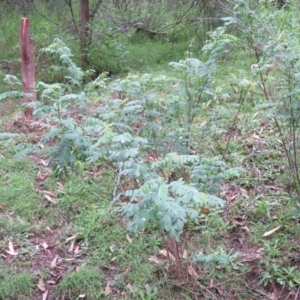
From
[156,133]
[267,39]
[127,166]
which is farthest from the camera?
[267,39]

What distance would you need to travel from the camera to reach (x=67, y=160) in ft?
7.75

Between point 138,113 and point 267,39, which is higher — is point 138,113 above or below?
below

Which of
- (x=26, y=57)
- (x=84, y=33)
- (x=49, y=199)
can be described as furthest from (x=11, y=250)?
(x=84, y=33)

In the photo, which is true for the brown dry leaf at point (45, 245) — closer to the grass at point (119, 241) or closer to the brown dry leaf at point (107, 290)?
the grass at point (119, 241)

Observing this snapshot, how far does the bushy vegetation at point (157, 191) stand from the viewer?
2439mm

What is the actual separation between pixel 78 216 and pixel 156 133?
1038 millimetres

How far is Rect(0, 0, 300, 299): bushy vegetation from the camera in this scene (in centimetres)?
244

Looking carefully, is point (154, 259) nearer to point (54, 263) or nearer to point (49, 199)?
point (54, 263)

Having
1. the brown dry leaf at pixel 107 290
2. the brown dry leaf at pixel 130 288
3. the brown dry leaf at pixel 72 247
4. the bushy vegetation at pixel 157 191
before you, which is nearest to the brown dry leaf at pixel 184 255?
the bushy vegetation at pixel 157 191

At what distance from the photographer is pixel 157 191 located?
74.4 inches

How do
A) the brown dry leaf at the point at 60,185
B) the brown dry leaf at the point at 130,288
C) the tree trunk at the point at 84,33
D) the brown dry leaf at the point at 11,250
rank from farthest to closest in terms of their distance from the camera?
the tree trunk at the point at 84,33 < the brown dry leaf at the point at 60,185 < the brown dry leaf at the point at 11,250 < the brown dry leaf at the point at 130,288

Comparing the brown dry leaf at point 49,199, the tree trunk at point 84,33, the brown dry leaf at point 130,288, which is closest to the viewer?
the brown dry leaf at point 130,288

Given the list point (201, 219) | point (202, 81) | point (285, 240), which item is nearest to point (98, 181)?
point (201, 219)

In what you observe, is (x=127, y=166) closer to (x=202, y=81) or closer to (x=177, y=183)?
(x=177, y=183)
